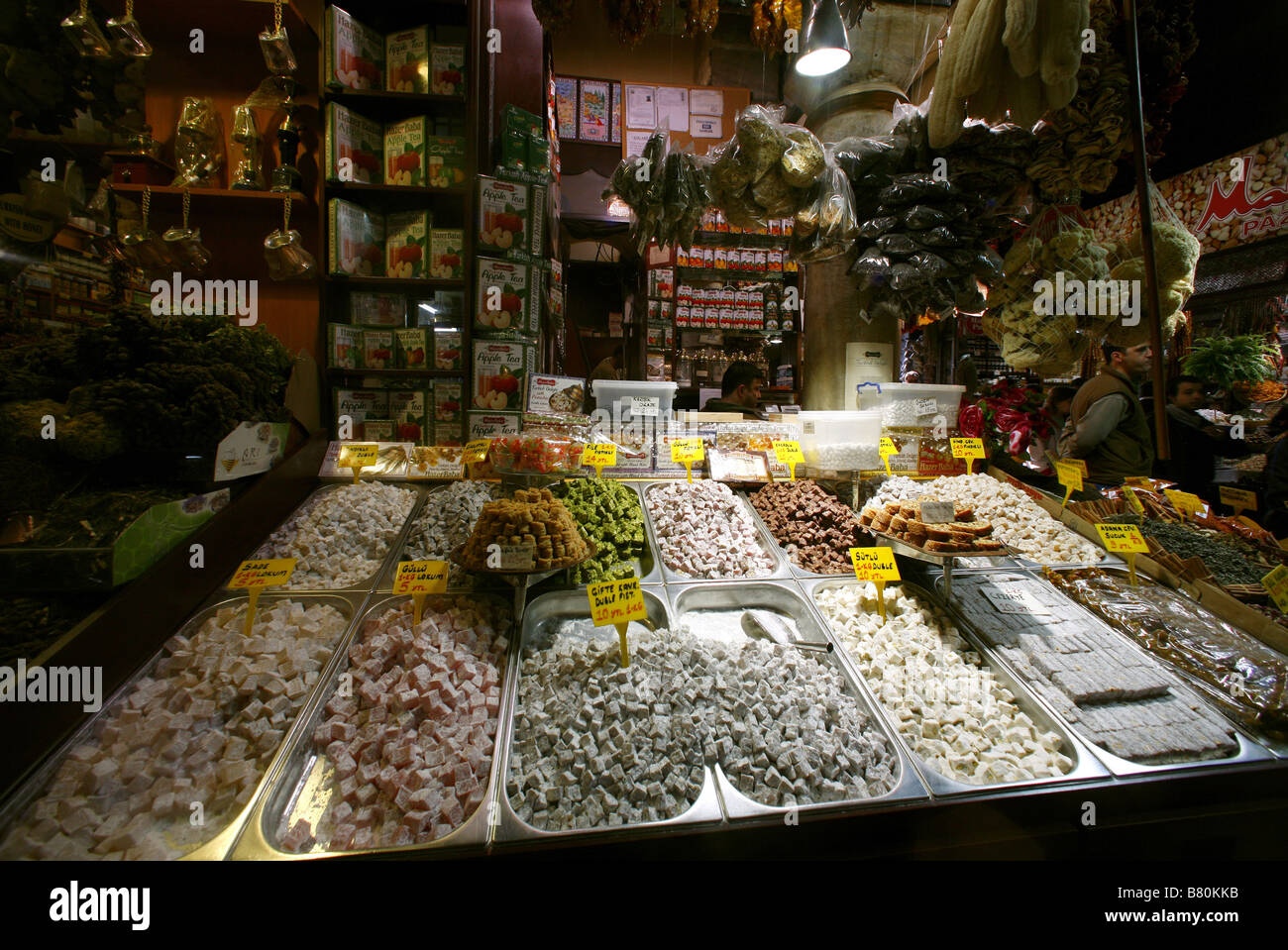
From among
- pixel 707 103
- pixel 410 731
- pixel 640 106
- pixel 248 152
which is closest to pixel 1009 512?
pixel 410 731

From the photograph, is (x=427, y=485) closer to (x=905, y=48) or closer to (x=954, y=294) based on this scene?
(x=954, y=294)

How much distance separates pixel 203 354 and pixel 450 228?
235 cm

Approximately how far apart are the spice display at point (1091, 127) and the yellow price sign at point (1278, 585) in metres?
1.71

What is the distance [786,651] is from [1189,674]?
127cm

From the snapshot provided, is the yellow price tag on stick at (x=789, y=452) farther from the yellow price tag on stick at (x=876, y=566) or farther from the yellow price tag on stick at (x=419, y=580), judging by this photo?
the yellow price tag on stick at (x=419, y=580)

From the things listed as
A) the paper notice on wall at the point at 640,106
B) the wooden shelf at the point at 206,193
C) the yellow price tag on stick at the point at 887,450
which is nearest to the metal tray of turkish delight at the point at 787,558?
the yellow price tag on stick at the point at 887,450

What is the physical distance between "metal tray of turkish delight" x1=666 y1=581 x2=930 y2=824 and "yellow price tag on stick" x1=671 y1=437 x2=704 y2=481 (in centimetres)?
72

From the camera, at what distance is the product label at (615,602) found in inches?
59.7

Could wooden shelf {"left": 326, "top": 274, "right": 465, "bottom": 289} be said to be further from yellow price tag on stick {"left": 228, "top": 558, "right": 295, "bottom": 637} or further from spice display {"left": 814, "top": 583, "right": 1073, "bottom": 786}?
spice display {"left": 814, "top": 583, "right": 1073, "bottom": 786}

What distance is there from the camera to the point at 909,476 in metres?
2.72

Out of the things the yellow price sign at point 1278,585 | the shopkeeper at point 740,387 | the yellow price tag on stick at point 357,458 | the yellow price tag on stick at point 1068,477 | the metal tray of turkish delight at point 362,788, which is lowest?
the metal tray of turkish delight at point 362,788

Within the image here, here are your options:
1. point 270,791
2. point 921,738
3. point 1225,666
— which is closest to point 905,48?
point 1225,666

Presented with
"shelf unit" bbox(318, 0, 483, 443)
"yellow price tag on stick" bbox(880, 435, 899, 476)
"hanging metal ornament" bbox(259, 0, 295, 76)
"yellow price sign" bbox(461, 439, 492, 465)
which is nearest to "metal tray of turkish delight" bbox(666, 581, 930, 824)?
"yellow price tag on stick" bbox(880, 435, 899, 476)

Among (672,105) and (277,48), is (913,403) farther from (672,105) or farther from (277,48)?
(672,105)
